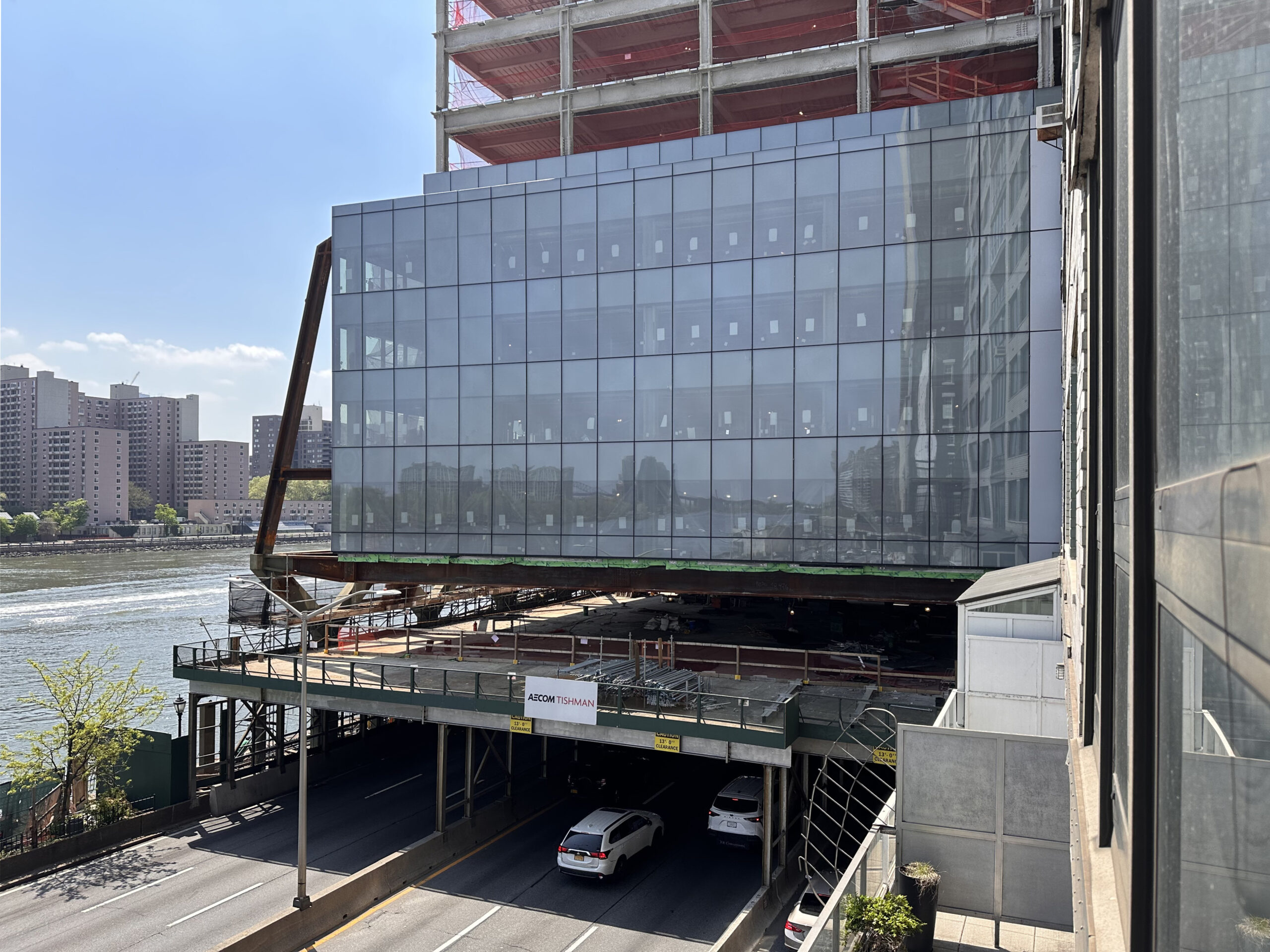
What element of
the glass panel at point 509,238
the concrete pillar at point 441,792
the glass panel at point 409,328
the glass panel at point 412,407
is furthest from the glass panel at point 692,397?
Answer: the concrete pillar at point 441,792

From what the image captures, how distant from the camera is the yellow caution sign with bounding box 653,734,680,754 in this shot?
83.1 ft

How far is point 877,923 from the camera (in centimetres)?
1311

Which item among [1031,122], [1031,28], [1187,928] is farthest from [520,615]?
[1187,928]

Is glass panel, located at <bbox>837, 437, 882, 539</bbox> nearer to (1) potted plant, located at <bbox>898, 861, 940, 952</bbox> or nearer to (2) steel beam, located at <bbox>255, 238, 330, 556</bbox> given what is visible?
(1) potted plant, located at <bbox>898, 861, 940, 952</bbox>

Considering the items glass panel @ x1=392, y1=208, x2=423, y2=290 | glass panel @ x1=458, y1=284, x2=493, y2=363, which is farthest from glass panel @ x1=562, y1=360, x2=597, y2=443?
glass panel @ x1=392, y1=208, x2=423, y2=290

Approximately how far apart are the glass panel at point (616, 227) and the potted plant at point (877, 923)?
2658 cm

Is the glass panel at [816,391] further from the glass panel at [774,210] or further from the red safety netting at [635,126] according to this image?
the red safety netting at [635,126]

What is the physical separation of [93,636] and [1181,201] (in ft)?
254

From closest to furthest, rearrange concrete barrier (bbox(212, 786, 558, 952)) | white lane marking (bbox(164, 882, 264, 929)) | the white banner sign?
concrete barrier (bbox(212, 786, 558, 952)) → white lane marking (bbox(164, 882, 264, 929)) → the white banner sign

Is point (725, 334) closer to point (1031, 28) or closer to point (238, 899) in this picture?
point (1031, 28)

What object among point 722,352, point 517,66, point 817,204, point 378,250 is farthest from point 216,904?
point 517,66

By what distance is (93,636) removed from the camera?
6681 cm

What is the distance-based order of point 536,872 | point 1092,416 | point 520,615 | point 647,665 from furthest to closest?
point 520,615 < point 647,665 < point 536,872 < point 1092,416

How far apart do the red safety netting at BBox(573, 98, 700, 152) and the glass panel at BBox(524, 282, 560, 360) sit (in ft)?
44.8
